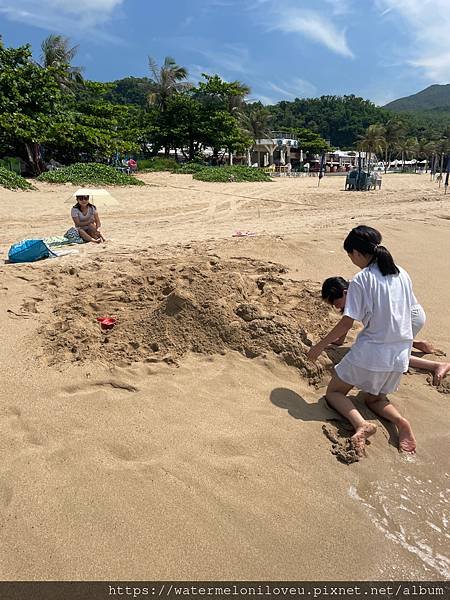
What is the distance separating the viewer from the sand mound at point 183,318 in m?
3.33

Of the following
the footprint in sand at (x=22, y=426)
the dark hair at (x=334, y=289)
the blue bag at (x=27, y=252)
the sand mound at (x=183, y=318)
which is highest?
the dark hair at (x=334, y=289)

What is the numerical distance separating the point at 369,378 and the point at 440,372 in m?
1.00

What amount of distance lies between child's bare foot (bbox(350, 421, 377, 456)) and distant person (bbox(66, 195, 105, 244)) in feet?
19.2

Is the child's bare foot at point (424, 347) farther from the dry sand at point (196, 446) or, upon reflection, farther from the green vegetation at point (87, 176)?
the green vegetation at point (87, 176)

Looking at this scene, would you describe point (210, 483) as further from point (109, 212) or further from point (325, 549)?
point (109, 212)

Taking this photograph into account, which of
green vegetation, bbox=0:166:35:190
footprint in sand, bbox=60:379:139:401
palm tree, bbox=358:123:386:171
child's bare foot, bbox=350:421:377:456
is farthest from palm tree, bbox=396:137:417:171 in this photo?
footprint in sand, bbox=60:379:139:401

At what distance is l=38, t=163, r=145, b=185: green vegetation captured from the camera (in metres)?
17.7

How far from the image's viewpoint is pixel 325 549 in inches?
74.8

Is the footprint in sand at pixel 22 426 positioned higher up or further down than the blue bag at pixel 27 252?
further down

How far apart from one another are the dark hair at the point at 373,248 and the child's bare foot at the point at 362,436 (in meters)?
0.89

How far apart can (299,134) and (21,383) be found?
7317 cm

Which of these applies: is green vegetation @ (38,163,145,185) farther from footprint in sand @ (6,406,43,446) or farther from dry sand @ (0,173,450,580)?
footprint in sand @ (6,406,43,446)

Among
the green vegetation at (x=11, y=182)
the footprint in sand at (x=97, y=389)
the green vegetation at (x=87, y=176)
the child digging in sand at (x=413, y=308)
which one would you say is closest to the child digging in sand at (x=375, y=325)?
the child digging in sand at (x=413, y=308)

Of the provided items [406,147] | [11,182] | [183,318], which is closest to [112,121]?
[11,182]
